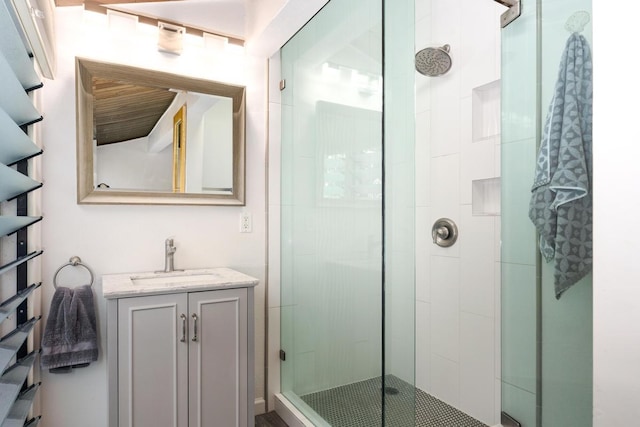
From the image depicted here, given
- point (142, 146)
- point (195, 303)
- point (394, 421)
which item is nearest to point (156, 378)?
point (195, 303)

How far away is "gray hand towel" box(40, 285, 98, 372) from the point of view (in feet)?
5.35

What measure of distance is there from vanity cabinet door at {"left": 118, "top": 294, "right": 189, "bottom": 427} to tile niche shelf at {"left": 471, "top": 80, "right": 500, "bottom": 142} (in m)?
1.73

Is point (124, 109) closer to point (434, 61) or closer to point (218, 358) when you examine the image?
point (218, 358)

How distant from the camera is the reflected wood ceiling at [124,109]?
186cm

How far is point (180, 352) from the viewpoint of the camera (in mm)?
1599

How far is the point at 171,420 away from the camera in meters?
1.58

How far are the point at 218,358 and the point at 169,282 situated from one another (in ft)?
1.41

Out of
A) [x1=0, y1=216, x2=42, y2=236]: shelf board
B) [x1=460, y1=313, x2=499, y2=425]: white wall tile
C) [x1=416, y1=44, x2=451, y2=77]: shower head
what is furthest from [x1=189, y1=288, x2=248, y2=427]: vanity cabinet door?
[x1=416, y1=44, x2=451, y2=77]: shower head

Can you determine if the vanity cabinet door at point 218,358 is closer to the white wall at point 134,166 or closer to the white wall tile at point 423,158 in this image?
the white wall at point 134,166

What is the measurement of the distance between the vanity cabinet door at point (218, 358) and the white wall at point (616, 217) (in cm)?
135

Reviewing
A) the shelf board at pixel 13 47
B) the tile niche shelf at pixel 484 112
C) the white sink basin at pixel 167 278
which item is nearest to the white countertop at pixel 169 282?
the white sink basin at pixel 167 278

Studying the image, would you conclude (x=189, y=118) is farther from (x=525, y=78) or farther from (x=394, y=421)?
(x=394, y=421)

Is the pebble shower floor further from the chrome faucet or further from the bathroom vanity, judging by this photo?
the chrome faucet

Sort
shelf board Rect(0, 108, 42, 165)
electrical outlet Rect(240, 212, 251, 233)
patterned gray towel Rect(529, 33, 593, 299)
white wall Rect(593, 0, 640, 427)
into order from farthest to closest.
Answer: electrical outlet Rect(240, 212, 251, 233)
patterned gray towel Rect(529, 33, 593, 299)
shelf board Rect(0, 108, 42, 165)
white wall Rect(593, 0, 640, 427)
